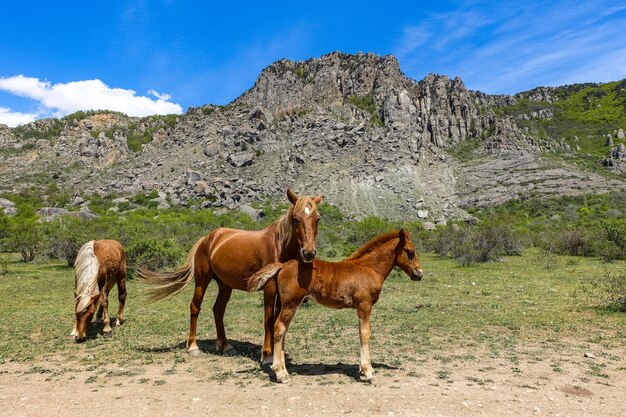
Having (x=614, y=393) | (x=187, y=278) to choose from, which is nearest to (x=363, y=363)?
(x=614, y=393)

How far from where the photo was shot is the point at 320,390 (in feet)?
18.0

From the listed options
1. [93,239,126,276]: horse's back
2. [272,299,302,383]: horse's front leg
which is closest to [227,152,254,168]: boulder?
[93,239,126,276]: horse's back

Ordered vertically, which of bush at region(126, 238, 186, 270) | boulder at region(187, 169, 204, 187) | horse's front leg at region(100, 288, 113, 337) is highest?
boulder at region(187, 169, 204, 187)

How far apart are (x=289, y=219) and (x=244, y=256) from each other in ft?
3.91

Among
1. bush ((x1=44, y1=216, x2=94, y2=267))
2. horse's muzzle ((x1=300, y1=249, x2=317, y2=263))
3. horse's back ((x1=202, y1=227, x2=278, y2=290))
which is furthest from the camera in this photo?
bush ((x1=44, y1=216, x2=94, y2=267))

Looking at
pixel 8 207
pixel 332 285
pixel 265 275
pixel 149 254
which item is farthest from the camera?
pixel 8 207

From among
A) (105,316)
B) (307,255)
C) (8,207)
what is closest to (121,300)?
(105,316)

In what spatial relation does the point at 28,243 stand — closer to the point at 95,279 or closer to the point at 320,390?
the point at 95,279

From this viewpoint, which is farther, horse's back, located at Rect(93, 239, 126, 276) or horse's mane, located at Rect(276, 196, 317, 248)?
horse's back, located at Rect(93, 239, 126, 276)

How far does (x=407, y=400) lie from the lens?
16.7ft

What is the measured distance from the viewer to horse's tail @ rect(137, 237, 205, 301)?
7.96 meters

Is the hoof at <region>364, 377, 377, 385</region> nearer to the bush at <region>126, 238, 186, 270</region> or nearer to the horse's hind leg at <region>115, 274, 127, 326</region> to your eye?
the horse's hind leg at <region>115, 274, 127, 326</region>

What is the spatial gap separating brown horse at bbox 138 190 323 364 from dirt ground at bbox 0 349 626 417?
0.97 m

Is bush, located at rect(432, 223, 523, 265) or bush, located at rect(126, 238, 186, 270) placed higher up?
bush, located at rect(126, 238, 186, 270)
